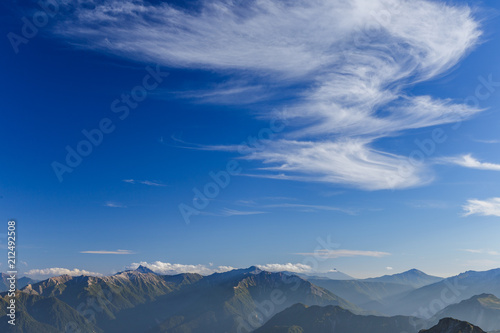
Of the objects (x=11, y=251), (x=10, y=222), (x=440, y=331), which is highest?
(x=10, y=222)

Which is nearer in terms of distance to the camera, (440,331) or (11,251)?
(11,251)

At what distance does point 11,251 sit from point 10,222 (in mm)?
13597

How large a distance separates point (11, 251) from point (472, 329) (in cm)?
22465

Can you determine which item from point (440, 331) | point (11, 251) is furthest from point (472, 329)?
point (11, 251)

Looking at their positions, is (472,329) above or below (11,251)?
below

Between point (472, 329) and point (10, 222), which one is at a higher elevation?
point (10, 222)

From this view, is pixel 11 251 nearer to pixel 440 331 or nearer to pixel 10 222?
pixel 10 222

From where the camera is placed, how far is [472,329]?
166 m

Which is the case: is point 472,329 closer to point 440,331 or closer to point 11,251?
point 440,331

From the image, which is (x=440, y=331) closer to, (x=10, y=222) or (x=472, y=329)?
(x=472, y=329)

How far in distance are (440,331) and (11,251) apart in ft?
706

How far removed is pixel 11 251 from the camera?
526ft

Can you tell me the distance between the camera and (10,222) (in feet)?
531
